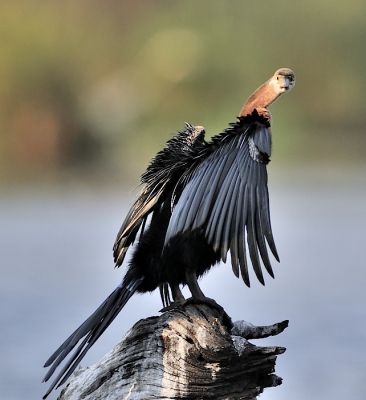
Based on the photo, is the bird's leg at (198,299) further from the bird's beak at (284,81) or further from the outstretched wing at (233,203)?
the bird's beak at (284,81)

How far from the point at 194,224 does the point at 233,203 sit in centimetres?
14

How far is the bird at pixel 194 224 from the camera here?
2.66 metres

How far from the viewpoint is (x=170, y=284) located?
9.44 feet

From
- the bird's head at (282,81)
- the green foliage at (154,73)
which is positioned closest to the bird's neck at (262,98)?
the bird's head at (282,81)

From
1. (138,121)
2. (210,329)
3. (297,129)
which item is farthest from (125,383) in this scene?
(138,121)

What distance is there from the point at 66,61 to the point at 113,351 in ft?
23.0

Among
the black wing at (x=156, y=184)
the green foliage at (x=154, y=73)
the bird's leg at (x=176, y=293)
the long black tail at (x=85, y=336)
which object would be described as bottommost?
the long black tail at (x=85, y=336)

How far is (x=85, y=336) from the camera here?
2.77 m

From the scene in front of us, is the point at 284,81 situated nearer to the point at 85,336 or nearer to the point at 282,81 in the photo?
the point at 282,81

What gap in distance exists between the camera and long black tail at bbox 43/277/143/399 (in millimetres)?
2684

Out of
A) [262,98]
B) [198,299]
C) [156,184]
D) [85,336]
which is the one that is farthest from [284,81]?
[85,336]

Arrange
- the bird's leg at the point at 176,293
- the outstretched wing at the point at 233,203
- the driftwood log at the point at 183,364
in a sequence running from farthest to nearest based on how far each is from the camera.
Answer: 1. the bird's leg at the point at 176,293
2. the outstretched wing at the point at 233,203
3. the driftwood log at the point at 183,364

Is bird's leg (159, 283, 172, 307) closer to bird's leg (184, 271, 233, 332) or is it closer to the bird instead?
the bird

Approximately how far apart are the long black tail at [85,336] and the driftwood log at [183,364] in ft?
0.23
